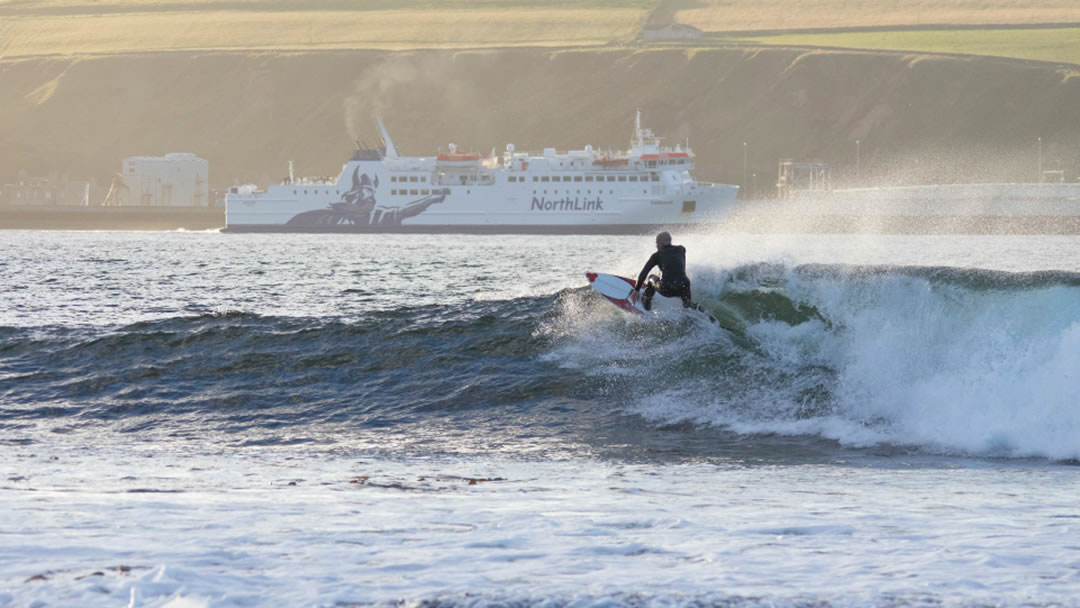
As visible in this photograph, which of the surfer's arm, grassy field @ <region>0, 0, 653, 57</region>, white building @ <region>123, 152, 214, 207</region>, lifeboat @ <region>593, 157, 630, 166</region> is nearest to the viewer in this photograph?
the surfer's arm

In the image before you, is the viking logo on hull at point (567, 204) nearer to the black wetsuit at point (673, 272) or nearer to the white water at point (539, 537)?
the black wetsuit at point (673, 272)

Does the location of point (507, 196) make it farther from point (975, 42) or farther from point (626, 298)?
point (975, 42)

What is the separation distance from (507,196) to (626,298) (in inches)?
2975

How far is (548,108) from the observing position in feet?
537

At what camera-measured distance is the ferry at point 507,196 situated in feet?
292

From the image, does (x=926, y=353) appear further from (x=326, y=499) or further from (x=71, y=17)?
(x=71, y=17)

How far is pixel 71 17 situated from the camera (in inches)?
7790

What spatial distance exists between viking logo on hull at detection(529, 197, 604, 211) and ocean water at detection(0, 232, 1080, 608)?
6839cm

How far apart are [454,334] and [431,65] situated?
16061 cm

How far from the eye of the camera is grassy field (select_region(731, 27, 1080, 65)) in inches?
6220

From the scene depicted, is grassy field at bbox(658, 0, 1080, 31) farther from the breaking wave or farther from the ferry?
the breaking wave

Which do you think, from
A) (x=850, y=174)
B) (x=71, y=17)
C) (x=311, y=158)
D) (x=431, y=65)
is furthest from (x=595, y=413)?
(x=71, y=17)

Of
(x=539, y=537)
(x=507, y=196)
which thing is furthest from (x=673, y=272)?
(x=507, y=196)

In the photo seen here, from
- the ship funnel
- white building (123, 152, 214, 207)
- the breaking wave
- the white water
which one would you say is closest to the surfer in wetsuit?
the breaking wave
